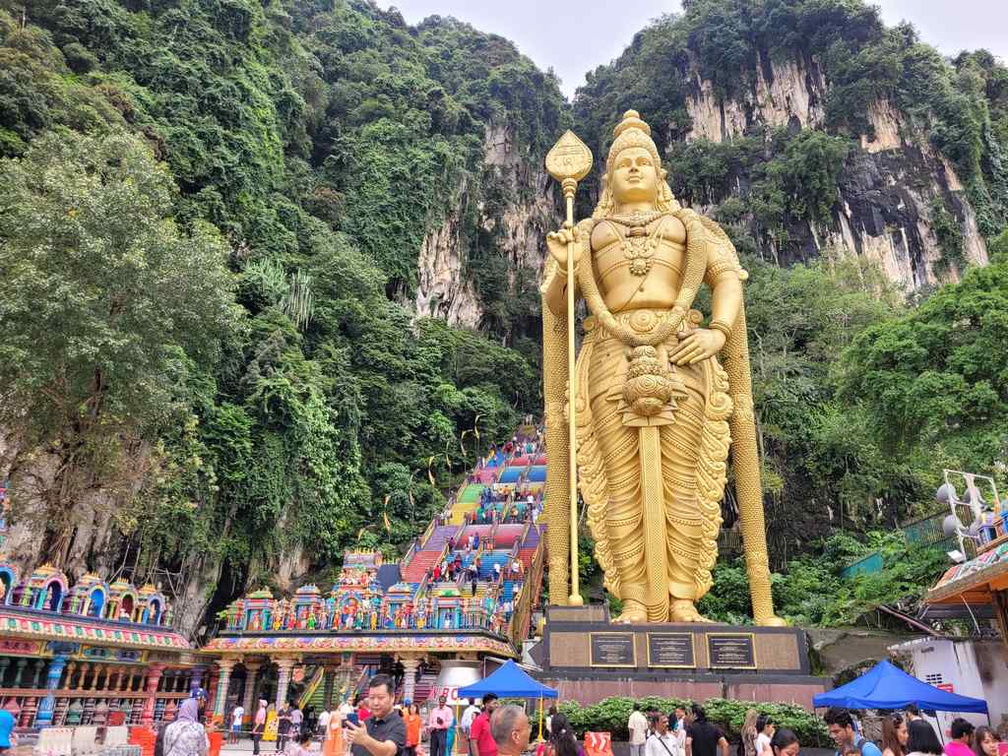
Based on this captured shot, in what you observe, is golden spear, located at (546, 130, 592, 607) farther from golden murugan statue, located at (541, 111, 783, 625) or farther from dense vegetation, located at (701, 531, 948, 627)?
dense vegetation, located at (701, 531, 948, 627)

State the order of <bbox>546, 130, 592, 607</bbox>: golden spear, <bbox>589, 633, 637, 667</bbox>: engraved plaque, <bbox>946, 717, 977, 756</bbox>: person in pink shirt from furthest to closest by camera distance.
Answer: <bbox>546, 130, 592, 607</bbox>: golden spear < <bbox>589, 633, 637, 667</bbox>: engraved plaque < <bbox>946, 717, 977, 756</bbox>: person in pink shirt

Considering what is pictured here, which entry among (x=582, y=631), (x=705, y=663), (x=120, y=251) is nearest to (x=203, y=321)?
(x=120, y=251)

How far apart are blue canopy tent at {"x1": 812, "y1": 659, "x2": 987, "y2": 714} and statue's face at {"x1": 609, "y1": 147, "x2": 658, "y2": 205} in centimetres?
500

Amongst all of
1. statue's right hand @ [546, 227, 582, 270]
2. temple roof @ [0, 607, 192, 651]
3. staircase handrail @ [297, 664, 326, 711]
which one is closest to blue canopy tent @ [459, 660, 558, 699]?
statue's right hand @ [546, 227, 582, 270]

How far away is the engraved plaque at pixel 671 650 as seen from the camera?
601cm

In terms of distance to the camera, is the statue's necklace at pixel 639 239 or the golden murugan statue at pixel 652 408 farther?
the statue's necklace at pixel 639 239

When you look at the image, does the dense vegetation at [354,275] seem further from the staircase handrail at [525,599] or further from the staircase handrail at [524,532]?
the staircase handrail at [525,599]

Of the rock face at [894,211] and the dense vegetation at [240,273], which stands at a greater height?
the rock face at [894,211]

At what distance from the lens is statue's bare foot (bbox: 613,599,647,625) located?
6.42 m

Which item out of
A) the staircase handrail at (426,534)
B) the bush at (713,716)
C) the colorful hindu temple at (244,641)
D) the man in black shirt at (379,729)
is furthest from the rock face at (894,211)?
the man in black shirt at (379,729)

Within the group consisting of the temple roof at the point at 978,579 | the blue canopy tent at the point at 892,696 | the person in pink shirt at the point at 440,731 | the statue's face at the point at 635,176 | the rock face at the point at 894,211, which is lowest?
the person in pink shirt at the point at 440,731

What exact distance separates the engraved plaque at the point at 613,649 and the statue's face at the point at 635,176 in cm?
440

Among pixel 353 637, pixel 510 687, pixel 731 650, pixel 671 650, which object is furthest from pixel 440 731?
pixel 353 637

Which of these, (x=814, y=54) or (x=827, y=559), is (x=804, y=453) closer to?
(x=827, y=559)
